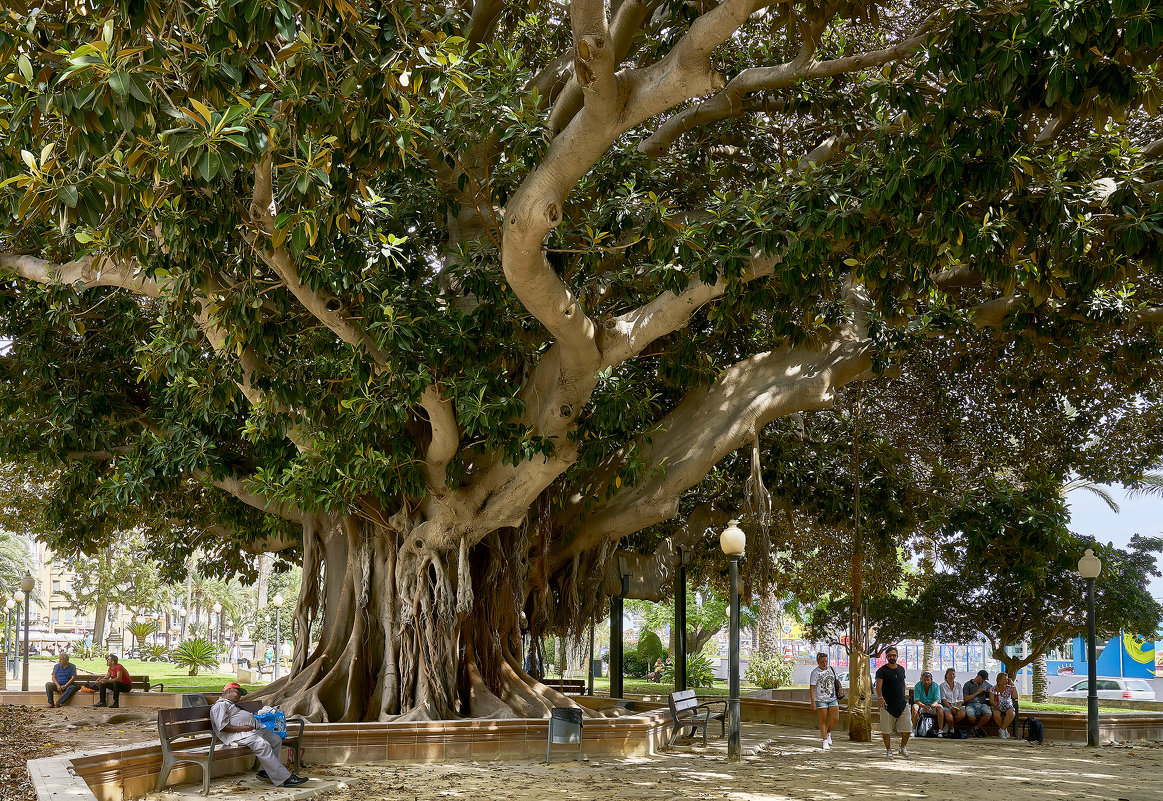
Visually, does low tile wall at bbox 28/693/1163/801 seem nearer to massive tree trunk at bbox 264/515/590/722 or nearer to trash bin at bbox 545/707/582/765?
massive tree trunk at bbox 264/515/590/722

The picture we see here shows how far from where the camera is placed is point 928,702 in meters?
13.6

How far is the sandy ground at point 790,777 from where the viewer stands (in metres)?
8.01

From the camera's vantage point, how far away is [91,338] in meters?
11.9

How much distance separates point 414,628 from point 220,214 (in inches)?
205

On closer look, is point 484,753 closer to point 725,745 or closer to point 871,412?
point 725,745

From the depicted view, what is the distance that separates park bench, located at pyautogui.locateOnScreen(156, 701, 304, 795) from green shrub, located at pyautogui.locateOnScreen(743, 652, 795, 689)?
22.0 meters

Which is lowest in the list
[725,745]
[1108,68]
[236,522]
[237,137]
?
[725,745]

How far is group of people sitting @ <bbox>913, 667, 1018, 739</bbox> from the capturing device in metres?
13.4

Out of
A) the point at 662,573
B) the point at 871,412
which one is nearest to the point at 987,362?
the point at 871,412

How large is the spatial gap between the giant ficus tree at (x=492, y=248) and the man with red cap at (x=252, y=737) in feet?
6.50

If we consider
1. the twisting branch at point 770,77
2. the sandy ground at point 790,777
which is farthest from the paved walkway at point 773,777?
the twisting branch at point 770,77

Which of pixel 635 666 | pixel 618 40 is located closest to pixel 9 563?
pixel 635 666

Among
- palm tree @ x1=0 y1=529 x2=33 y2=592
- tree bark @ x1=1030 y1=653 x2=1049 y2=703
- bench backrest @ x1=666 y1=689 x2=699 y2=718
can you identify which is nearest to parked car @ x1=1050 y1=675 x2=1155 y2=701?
tree bark @ x1=1030 y1=653 x2=1049 y2=703

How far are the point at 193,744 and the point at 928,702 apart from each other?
973 cm
